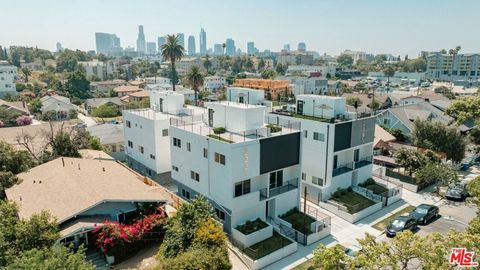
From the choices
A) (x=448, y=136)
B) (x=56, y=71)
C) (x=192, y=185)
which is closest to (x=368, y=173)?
(x=448, y=136)

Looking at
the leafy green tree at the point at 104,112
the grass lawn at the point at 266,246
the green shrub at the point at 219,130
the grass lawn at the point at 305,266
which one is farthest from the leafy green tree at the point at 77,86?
the grass lawn at the point at 305,266

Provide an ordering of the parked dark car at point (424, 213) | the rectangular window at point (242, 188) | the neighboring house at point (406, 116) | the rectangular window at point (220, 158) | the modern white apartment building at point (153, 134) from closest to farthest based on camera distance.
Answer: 1. the rectangular window at point (220, 158)
2. the rectangular window at point (242, 188)
3. the parked dark car at point (424, 213)
4. the modern white apartment building at point (153, 134)
5. the neighboring house at point (406, 116)

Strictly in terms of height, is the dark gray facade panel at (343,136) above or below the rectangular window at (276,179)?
above

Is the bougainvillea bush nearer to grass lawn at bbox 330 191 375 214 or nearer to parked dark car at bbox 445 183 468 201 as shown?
grass lawn at bbox 330 191 375 214

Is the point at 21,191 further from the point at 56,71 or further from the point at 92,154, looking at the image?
the point at 56,71

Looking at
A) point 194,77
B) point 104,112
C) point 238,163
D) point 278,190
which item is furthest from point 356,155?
point 104,112

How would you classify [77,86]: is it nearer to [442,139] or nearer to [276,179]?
[276,179]

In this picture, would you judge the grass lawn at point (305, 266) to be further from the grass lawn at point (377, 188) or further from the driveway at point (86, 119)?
the driveway at point (86, 119)
